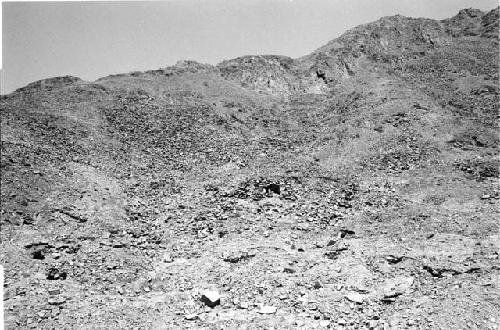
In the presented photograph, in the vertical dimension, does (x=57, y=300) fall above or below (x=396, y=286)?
above

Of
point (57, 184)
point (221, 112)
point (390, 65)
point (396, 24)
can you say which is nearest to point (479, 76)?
point (390, 65)

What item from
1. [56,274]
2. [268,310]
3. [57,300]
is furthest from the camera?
[56,274]

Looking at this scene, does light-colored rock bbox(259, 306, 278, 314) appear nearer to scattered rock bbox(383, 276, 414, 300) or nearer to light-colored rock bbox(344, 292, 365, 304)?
light-colored rock bbox(344, 292, 365, 304)

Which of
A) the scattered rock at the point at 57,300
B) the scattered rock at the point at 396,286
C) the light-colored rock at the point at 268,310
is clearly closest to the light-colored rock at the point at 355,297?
the scattered rock at the point at 396,286

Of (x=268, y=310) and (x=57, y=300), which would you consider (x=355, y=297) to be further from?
(x=57, y=300)

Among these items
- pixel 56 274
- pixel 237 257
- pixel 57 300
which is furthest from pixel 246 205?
pixel 57 300

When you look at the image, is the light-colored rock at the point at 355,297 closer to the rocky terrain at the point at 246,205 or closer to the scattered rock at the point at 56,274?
the rocky terrain at the point at 246,205

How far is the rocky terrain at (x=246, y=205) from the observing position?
9820 mm

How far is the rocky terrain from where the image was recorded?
9820 mm

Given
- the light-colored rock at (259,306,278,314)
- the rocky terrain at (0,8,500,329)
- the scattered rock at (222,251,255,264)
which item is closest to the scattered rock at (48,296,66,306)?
the rocky terrain at (0,8,500,329)

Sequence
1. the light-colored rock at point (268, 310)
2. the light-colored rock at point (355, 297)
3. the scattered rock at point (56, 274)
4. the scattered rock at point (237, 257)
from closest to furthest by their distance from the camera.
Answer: the light-colored rock at point (268, 310) < the light-colored rock at point (355, 297) < the scattered rock at point (56, 274) < the scattered rock at point (237, 257)

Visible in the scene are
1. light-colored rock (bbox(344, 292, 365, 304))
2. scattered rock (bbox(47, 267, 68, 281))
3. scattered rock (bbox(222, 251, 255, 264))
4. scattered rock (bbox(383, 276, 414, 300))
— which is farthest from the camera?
scattered rock (bbox(222, 251, 255, 264))

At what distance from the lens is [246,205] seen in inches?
615

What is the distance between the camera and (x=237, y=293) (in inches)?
413
